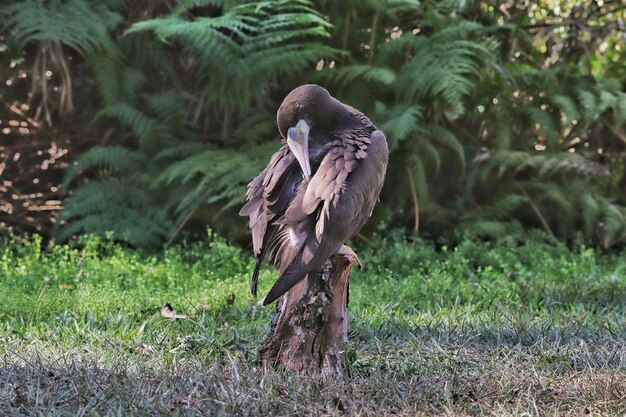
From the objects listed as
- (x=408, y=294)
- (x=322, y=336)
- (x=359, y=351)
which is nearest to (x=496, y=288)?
(x=408, y=294)

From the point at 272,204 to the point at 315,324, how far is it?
50 cm

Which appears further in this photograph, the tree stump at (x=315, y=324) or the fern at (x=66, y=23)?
the fern at (x=66, y=23)

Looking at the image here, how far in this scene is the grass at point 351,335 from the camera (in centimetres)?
293

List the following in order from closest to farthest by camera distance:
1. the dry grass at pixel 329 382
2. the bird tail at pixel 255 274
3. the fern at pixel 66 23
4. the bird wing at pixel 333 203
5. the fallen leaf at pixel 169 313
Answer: the dry grass at pixel 329 382
the bird wing at pixel 333 203
the bird tail at pixel 255 274
the fallen leaf at pixel 169 313
the fern at pixel 66 23

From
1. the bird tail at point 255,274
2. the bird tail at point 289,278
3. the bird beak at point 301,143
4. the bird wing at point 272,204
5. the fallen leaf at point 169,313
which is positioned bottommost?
the fallen leaf at point 169,313

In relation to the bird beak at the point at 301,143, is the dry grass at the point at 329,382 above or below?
below

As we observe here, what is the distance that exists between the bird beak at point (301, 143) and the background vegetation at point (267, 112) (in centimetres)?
252

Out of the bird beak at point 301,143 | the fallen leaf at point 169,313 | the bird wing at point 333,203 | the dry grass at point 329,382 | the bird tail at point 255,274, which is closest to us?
Result: the dry grass at point 329,382

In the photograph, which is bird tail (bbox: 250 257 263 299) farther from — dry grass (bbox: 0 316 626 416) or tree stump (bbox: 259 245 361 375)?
dry grass (bbox: 0 316 626 416)

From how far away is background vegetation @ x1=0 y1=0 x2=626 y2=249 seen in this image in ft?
19.8

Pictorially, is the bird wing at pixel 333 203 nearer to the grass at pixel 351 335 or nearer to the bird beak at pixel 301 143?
the bird beak at pixel 301 143

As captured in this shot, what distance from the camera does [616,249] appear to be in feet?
21.4

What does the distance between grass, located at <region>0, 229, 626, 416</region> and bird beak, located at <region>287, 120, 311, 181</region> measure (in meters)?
0.80

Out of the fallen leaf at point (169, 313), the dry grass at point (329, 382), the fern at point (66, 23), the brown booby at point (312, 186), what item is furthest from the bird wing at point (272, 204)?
the fern at point (66, 23)
